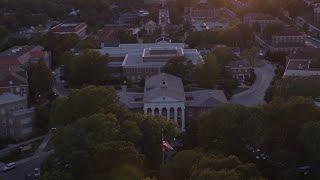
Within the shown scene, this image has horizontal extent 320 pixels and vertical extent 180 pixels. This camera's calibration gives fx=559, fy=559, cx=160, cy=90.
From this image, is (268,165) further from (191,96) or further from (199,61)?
(199,61)

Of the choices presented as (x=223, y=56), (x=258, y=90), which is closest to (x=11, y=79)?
(x=223, y=56)

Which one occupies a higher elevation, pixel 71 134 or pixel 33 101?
pixel 71 134

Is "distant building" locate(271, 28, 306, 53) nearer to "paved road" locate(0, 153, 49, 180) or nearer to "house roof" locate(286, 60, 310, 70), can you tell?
"house roof" locate(286, 60, 310, 70)

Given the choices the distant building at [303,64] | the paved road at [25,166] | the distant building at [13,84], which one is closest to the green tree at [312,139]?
the paved road at [25,166]

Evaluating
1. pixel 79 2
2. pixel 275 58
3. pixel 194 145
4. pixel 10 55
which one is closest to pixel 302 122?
pixel 194 145

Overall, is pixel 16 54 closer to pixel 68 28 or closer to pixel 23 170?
pixel 68 28

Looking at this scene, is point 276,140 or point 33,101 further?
point 33,101

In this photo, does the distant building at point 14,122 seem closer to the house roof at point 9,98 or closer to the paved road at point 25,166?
the house roof at point 9,98

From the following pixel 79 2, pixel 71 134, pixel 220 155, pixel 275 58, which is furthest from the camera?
pixel 79 2
